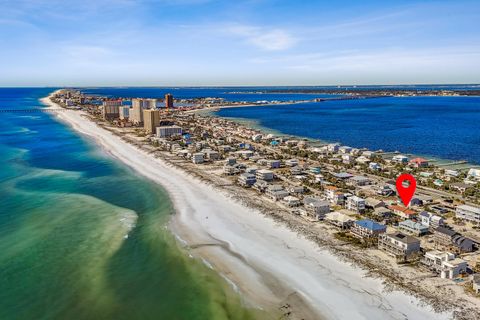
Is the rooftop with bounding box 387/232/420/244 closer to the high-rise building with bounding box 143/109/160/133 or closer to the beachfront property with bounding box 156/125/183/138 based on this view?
the beachfront property with bounding box 156/125/183/138

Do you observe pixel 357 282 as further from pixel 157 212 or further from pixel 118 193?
pixel 118 193

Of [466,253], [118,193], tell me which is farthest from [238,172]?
[466,253]

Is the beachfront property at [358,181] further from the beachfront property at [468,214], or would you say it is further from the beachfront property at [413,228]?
the beachfront property at [413,228]

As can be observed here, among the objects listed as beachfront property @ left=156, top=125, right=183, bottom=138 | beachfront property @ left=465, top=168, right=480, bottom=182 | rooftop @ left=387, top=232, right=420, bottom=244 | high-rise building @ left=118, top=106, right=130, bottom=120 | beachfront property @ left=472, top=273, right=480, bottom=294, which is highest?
high-rise building @ left=118, top=106, right=130, bottom=120

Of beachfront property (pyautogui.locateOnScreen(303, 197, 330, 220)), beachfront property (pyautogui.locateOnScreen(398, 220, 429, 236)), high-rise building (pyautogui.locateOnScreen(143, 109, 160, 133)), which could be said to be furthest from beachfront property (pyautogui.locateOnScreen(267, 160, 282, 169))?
high-rise building (pyautogui.locateOnScreen(143, 109, 160, 133))

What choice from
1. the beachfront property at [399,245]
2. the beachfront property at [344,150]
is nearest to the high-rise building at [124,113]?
the beachfront property at [344,150]

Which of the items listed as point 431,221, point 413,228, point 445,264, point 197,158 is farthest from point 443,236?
point 197,158
